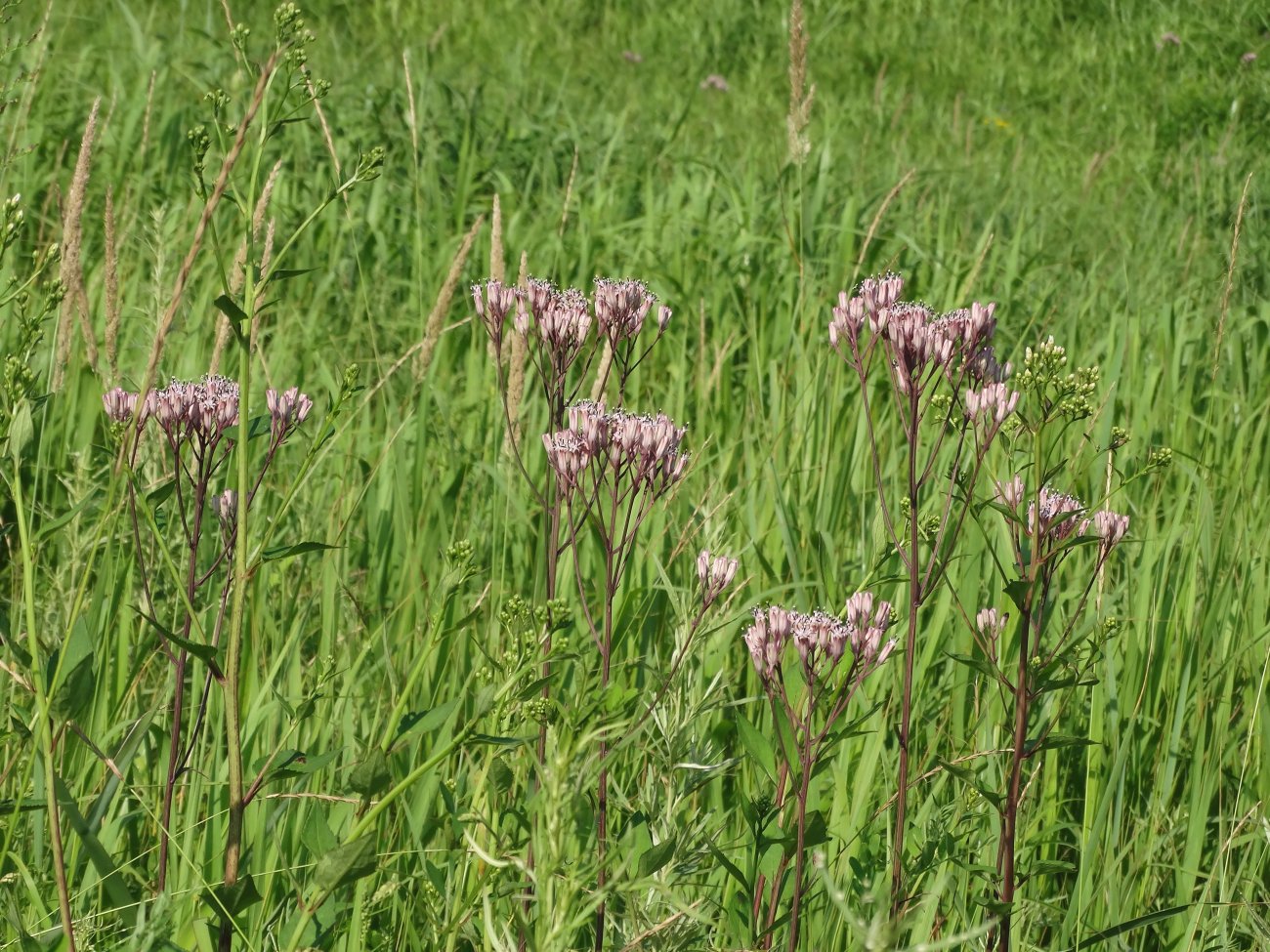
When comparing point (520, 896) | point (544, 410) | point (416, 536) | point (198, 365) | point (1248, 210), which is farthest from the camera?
point (1248, 210)

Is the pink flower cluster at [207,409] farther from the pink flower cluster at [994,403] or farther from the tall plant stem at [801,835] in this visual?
the pink flower cluster at [994,403]

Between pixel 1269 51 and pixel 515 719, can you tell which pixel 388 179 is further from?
pixel 1269 51

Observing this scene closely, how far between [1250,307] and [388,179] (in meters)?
3.39

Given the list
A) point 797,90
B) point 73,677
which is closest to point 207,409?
point 73,677

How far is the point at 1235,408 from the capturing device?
3.82 m

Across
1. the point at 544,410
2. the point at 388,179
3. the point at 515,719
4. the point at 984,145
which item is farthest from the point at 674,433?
the point at 984,145

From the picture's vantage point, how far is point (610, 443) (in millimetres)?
1593

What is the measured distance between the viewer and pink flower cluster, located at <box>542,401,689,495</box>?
1.57 metres

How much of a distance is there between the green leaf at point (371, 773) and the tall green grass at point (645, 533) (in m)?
0.08

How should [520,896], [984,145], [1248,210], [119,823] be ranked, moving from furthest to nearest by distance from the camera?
1. [984,145]
2. [1248,210]
3. [119,823]
4. [520,896]

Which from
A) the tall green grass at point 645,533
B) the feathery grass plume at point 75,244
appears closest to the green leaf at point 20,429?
the tall green grass at point 645,533

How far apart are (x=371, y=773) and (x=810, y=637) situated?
22.6 inches

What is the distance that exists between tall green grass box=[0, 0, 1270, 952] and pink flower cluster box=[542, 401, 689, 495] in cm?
22

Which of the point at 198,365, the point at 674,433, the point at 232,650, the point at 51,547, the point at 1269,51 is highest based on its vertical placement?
the point at 1269,51
